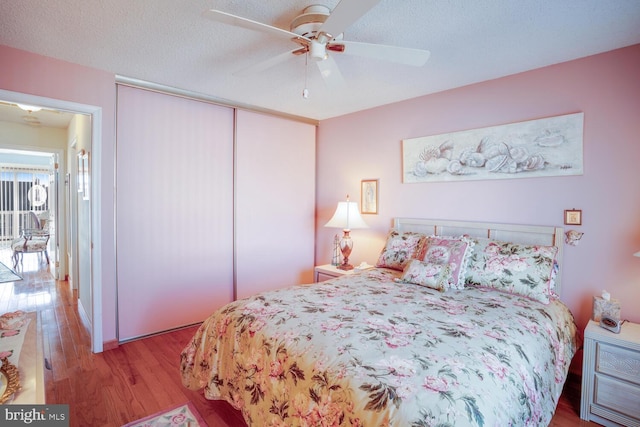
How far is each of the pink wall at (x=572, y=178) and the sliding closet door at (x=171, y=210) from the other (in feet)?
6.31

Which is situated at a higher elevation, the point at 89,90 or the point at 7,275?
the point at 89,90

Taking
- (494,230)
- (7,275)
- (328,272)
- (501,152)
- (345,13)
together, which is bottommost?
(7,275)

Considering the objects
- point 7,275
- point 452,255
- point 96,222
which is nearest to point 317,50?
point 452,255

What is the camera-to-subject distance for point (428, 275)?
2383 mm

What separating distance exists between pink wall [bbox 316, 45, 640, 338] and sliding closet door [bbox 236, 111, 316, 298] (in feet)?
4.03

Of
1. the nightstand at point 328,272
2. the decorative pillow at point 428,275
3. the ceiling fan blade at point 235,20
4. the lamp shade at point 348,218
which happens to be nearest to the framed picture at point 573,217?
the decorative pillow at point 428,275

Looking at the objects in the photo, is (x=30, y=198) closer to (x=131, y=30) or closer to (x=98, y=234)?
(x=98, y=234)

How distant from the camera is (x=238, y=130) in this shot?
3.63 metres

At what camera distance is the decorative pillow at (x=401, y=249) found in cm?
290

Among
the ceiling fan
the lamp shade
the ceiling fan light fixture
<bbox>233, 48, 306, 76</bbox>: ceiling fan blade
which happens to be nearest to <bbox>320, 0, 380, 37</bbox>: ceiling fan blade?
the ceiling fan

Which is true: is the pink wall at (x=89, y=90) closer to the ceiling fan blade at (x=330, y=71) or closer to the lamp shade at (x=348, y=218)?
the ceiling fan blade at (x=330, y=71)

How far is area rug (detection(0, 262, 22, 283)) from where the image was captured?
4.87m

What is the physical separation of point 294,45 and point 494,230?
2214 mm

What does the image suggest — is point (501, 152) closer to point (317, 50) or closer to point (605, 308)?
point (605, 308)
